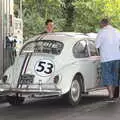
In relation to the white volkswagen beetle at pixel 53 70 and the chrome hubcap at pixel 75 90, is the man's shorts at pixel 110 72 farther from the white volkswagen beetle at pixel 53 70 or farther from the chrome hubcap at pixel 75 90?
the chrome hubcap at pixel 75 90

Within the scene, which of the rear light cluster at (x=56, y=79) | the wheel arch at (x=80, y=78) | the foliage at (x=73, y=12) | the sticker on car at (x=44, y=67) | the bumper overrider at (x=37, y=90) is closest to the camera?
the bumper overrider at (x=37, y=90)

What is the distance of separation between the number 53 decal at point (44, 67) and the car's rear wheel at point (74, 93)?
1.94ft

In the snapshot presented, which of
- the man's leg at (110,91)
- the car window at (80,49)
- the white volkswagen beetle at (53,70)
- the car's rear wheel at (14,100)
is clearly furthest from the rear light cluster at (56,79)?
the man's leg at (110,91)

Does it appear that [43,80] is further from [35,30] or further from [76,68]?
[35,30]

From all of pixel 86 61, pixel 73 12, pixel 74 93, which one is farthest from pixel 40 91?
pixel 73 12

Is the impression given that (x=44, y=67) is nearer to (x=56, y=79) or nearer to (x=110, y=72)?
(x=56, y=79)

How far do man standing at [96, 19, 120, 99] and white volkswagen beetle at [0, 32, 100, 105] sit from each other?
261 mm

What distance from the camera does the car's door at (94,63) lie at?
11.6 meters

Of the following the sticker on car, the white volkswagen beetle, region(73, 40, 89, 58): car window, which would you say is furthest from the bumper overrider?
region(73, 40, 89, 58): car window

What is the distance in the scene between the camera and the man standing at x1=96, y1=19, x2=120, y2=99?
11.5 meters

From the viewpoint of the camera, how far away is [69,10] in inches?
1351

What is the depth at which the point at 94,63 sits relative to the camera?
11.6m

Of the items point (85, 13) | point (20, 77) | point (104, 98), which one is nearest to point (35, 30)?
point (85, 13)

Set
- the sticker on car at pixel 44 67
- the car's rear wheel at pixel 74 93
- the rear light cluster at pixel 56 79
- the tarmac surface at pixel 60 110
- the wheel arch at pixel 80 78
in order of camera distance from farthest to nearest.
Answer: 1. the wheel arch at pixel 80 78
2. the car's rear wheel at pixel 74 93
3. the sticker on car at pixel 44 67
4. the rear light cluster at pixel 56 79
5. the tarmac surface at pixel 60 110
